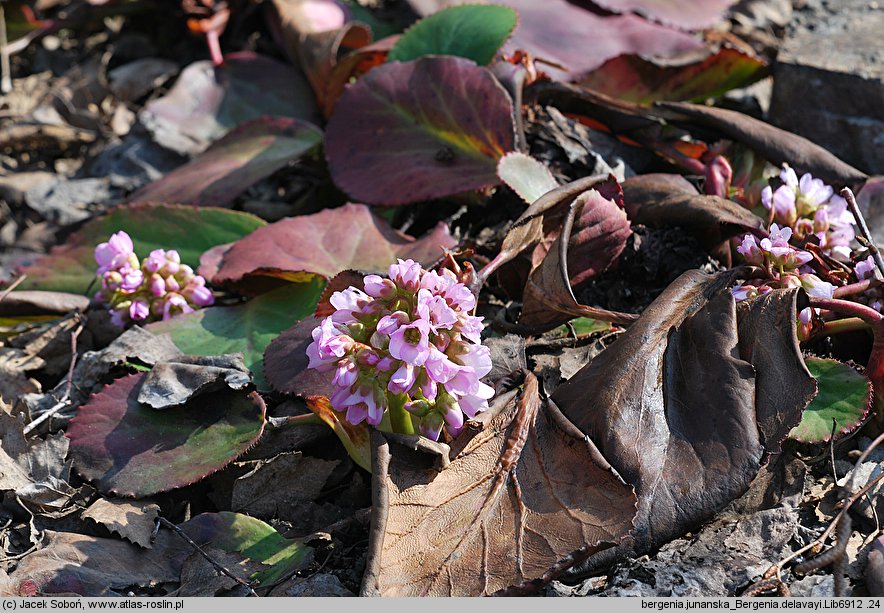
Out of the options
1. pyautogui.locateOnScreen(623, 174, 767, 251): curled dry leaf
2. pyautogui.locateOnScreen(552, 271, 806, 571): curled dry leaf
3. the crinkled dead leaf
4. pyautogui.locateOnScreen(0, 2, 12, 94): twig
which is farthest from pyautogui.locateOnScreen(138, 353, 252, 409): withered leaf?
pyautogui.locateOnScreen(0, 2, 12, 94): twig

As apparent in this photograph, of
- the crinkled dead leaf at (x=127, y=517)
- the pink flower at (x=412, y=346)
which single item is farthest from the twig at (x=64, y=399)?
the pink flower at (x=412, y=346)

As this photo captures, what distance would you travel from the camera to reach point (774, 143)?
5.30 ft

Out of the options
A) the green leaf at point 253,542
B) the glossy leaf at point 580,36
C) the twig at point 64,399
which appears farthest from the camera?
the glossy leaf at point 580,36

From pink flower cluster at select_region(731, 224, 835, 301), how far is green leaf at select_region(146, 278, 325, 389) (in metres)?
0.68

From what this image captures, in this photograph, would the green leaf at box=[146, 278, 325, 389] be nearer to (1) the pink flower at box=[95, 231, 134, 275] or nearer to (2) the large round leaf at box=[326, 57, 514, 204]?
(1) the pink flower at box=[95, 231, 134, 275]

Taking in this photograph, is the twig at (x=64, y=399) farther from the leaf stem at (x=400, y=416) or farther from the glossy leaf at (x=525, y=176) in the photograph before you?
the glossy leaf at (x=525, y=176)

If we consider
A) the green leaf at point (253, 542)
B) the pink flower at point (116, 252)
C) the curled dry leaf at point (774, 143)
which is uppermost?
the curled dry leaf at point (774, 143)

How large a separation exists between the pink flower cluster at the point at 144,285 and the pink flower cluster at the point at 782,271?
35.1 inches

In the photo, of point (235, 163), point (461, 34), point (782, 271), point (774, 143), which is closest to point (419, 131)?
point (461, 34)

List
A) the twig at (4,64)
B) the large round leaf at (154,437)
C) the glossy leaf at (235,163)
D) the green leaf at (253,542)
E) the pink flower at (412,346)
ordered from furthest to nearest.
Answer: the twig at (4,64), the glossy leaf at (235,163), the large round leaf at (154,437), the green leaf at (253,542), the pink flower at (412,346)

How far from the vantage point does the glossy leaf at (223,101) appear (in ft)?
7.12

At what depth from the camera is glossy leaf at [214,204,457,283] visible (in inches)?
59.5

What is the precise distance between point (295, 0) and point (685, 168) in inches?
44.3

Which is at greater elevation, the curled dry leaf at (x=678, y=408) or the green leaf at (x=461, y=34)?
the green leaf at (x=461, y=34)
